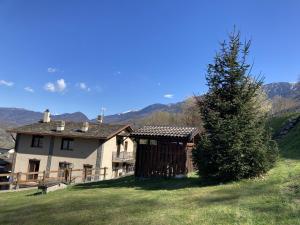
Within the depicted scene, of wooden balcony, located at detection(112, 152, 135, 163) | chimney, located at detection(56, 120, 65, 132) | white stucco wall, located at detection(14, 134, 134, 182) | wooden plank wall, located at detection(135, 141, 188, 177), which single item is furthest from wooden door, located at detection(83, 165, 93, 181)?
wooden plank wall, located at detection(135, 141, 188, 177)

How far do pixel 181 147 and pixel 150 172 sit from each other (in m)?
2.63

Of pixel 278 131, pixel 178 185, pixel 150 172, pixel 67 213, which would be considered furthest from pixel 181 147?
pixel 278 131

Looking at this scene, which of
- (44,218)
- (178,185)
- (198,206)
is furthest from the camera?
(178,185)

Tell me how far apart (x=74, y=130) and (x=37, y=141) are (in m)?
5.47

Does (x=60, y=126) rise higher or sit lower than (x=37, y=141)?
higher

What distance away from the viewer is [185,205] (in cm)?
1316

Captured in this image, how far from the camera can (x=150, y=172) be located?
2358 centimetres

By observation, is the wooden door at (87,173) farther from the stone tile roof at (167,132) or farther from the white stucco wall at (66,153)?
the stone tile roof at (167,132)

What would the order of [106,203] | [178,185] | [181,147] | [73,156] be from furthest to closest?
1. [73,156]
2. [181,147]
3. [178,185]
4. [106,203]

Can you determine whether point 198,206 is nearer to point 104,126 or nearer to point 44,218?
point 44,218

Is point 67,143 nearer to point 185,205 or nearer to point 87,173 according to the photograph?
point 87,173

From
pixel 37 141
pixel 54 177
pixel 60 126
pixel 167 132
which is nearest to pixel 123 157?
pixel 60 126

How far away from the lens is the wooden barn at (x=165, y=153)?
75.4 feet

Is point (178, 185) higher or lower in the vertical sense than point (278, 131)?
lower
